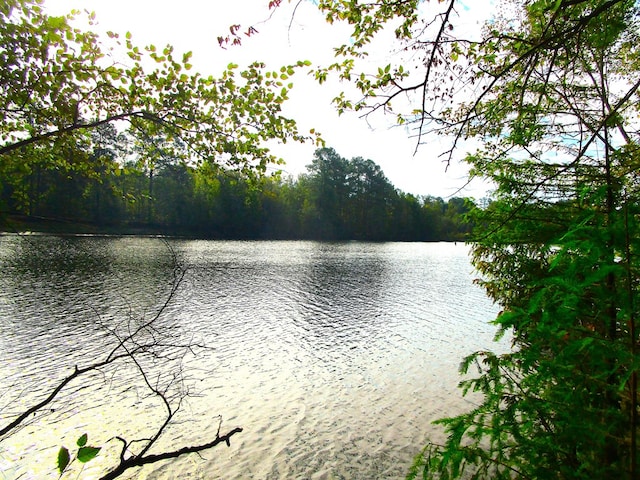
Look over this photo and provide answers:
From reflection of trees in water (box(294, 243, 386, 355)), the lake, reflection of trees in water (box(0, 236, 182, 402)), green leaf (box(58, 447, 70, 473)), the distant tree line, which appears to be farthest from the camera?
the distant tree line

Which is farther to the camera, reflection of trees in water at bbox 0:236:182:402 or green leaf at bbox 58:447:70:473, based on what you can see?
reflection of trees in water at bbox 0:236:182:402

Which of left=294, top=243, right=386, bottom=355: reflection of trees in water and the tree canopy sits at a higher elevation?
the tree canopy

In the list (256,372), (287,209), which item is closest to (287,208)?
(287,209)

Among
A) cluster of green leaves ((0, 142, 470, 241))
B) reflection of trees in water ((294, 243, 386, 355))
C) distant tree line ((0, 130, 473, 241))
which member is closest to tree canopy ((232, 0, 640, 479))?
reflection of trees in water ((294, 243, 386, 355))

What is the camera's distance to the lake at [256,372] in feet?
20.9

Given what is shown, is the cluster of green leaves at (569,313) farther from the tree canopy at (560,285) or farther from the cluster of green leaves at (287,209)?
the cluster of green leaves at (287,209)

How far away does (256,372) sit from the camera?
10.1m

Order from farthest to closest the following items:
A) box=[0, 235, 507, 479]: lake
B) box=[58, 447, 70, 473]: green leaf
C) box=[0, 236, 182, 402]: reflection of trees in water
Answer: box=[0, 236, 182, 402]: reflection of trees in water
box=[0, 235, 507, 479]: lake
box=[58, 447, 70, 473]: green leaf

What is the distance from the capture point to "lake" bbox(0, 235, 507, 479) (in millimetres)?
6367

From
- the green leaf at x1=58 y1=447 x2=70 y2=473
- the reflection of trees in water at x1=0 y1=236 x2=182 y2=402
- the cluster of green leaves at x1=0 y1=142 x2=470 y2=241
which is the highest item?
the cluster of green leaves at x1=0 y1=142 x2=470 y2=241

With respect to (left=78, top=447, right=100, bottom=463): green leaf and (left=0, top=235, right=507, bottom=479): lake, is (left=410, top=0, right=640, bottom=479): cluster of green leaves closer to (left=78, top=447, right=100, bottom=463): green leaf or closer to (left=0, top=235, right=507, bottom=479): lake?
(left=78, top=447, right=100, bottom=463): green leaf

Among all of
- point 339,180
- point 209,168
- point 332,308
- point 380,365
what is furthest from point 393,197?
point 209,168

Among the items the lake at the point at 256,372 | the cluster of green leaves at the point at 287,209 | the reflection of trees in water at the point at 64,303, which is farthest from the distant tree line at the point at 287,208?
the lake at the point at 256,372

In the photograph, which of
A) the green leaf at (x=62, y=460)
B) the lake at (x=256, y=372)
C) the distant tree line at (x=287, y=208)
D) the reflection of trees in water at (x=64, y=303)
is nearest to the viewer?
the green leaf at (x=62, y=460)
